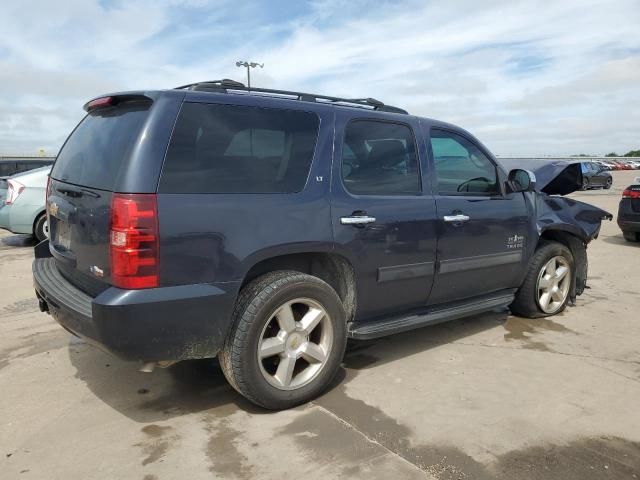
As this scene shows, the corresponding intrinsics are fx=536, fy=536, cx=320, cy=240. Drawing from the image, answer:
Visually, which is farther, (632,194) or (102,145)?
(632,194)

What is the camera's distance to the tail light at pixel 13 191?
8849 millimetres

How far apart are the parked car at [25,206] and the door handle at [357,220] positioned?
733 centimetres

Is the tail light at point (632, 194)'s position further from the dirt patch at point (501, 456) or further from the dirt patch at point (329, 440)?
the dirt patch at point (329, 440)

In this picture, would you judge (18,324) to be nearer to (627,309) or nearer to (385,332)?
(385,332)

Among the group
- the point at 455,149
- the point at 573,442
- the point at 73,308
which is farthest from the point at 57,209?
the point at 573,442

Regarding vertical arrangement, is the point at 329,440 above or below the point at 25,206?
below

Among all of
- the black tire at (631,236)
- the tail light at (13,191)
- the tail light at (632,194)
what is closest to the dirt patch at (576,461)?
the tail light at (632,194)

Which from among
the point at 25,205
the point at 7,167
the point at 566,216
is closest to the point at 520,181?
the point at 566,216

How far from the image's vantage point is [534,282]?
5.01m

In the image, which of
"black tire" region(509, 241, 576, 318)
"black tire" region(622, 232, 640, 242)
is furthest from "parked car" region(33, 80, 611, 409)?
"black tire" region(622, 232, 640, 242)

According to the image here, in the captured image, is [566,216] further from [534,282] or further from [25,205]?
[25,205]

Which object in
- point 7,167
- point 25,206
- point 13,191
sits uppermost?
point 7,167

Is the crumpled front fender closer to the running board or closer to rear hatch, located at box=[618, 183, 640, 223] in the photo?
the running board

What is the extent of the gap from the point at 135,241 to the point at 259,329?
0.85m
